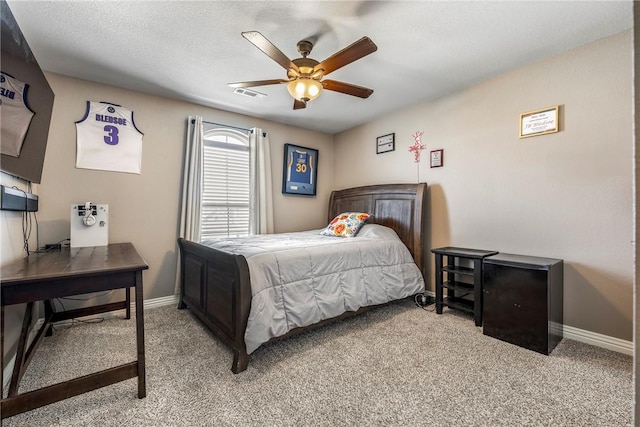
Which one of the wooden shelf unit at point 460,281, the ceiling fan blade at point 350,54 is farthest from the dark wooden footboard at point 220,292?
the wooden shelf unit at point 460,281

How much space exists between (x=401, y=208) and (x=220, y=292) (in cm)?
234

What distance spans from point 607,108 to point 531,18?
0.97 metres

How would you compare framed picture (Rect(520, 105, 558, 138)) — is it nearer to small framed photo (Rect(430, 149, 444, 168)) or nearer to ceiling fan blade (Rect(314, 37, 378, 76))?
small framed photo (Rect(430, 149, 444, 168))

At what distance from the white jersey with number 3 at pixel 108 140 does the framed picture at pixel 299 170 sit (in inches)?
73.9

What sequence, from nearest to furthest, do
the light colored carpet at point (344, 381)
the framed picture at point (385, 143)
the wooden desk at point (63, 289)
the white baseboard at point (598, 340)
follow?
the wooden desk at point (63, 289)
the light colored carpet at point (344, 381)
the white baseboard at point (598, 340)
the framed picture at point (385, 143)

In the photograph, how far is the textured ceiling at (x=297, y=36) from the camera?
1.87 meters

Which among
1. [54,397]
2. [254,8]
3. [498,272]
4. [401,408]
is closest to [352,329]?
[401,408]

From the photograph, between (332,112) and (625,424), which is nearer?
(625,424)

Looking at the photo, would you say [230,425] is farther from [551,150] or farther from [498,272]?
[551,150]

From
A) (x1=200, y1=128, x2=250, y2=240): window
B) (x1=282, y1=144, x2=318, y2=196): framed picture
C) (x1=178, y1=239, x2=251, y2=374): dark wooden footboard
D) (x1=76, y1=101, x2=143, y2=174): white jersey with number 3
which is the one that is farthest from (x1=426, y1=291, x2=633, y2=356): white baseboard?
(x1=76, y1=101, x2=143, y2=174): white jersey with number 3

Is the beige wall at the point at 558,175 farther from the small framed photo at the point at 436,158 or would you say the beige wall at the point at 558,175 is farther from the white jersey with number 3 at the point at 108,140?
the white jersey with number 3 at the point at 108,140

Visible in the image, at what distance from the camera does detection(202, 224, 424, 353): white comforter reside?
1995 millimetres

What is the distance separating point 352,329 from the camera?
2.53m

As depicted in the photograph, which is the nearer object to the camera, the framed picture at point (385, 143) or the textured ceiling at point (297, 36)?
the textured ceiling at point (297, 36)
